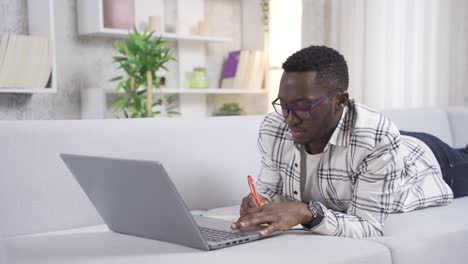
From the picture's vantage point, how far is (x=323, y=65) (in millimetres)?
1341

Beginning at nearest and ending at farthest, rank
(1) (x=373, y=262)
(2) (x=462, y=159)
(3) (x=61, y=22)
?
(1) (x=373, y=262) → (2) (x=462, y=159) → (3) (x=61, y=22)

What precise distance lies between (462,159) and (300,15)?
2459 mm

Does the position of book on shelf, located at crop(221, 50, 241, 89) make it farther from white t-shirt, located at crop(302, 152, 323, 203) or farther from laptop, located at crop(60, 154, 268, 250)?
laptop, located at crop(60, 154, 268, 250)

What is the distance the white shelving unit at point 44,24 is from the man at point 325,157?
1.86 m

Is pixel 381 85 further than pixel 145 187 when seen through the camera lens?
Yes

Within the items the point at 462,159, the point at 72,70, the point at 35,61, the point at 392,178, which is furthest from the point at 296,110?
the point at 72,70

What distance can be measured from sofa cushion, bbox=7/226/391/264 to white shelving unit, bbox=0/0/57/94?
6.07 feet

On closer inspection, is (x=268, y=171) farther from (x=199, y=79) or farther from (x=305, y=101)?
(x=199, y=79)

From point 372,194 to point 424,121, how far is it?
1267 millimetres

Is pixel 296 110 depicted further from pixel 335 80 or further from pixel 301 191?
pixel 301 191

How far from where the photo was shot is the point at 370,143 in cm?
137

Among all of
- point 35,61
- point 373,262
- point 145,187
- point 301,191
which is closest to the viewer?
point 145,187

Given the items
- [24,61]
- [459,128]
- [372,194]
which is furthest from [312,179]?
[24,61]

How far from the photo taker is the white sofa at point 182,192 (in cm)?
121
